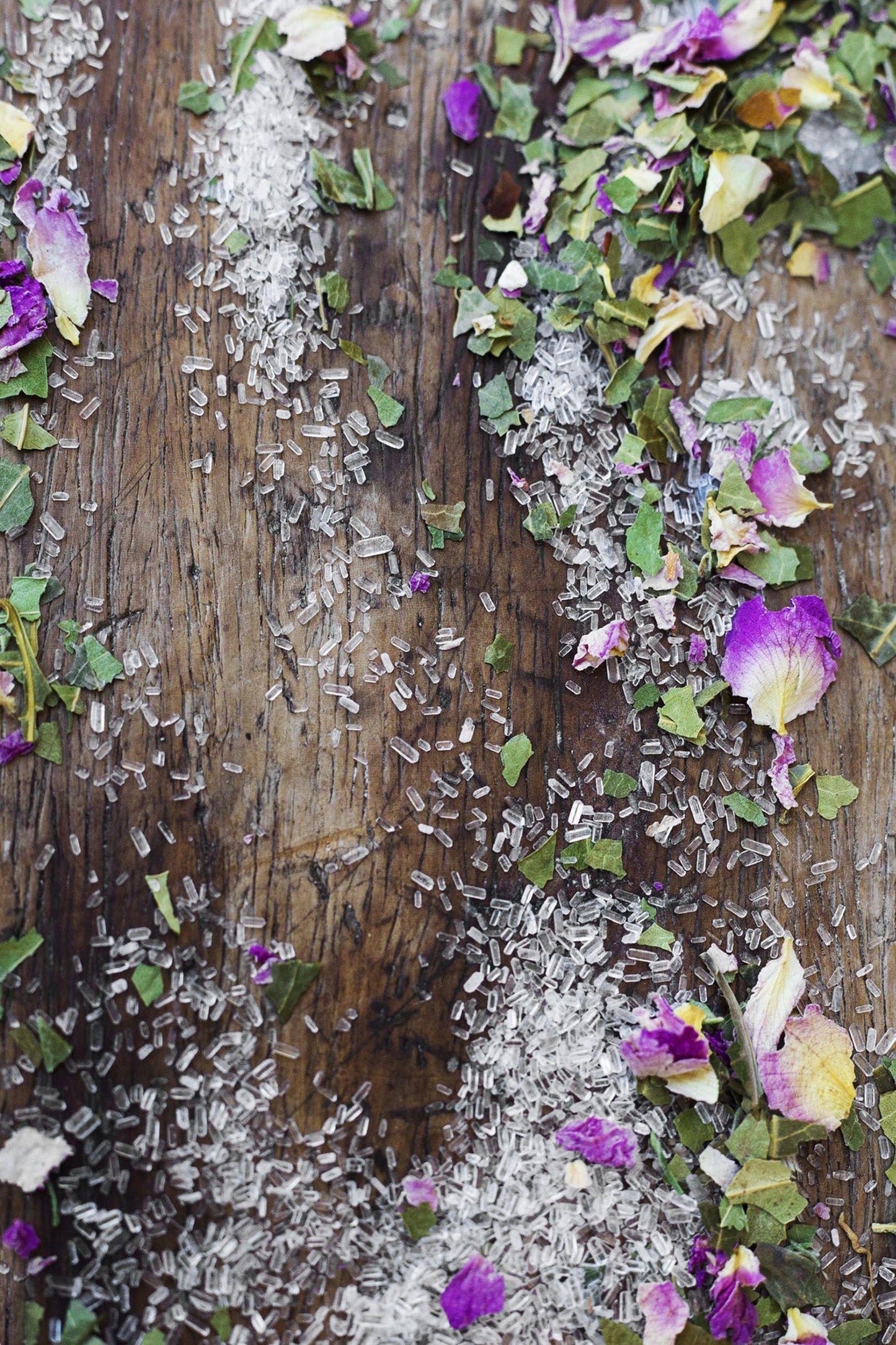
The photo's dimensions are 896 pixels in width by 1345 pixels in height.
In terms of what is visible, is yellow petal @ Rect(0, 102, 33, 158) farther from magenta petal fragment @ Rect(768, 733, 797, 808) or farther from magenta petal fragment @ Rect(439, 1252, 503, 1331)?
magenta petal fragment @ Rect(439, 1252, 503, 1331)

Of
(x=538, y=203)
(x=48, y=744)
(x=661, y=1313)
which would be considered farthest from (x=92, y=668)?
(x=661, y=1313)

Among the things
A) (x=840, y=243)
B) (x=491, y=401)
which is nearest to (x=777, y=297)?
(x=840, y=243)

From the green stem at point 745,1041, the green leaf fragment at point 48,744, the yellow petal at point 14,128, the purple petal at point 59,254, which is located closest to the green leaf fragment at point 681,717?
the green stem at point 745,1041

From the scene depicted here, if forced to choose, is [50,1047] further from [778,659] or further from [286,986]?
[778,659]

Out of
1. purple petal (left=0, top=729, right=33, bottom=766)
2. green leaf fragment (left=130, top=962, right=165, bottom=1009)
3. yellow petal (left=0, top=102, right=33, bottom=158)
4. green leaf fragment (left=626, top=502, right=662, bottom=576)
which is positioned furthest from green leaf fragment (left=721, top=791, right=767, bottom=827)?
yellow petal (left=0, top=102, right=33, bottom=158)

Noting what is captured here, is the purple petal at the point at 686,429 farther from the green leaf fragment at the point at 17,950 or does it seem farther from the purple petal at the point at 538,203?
the green leaf fragment at the point at 17,950

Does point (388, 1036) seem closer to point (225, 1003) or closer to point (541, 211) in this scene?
point (225, 1003)
